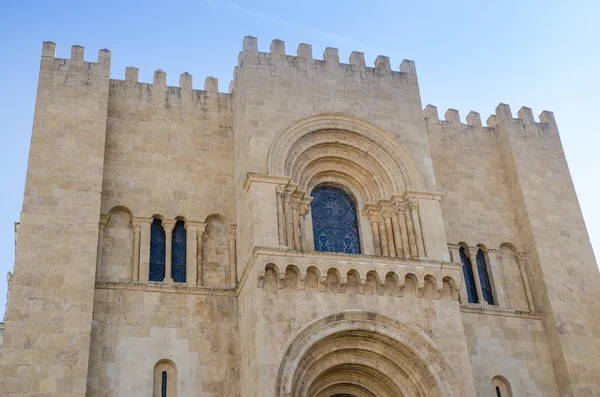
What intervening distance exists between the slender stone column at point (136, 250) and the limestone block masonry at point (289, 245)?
4 cm

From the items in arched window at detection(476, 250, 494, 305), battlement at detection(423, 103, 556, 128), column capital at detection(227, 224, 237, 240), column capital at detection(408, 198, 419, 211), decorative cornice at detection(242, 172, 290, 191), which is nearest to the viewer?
decorative cornice at detection(242, 172, 290, 191)

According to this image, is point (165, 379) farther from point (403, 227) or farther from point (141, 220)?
point (403, 227)

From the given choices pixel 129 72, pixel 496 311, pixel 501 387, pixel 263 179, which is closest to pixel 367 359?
pixel 501 387

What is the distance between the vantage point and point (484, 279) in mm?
20281

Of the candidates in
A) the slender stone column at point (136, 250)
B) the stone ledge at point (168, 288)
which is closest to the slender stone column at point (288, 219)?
the stone ledge at point (168, 288)

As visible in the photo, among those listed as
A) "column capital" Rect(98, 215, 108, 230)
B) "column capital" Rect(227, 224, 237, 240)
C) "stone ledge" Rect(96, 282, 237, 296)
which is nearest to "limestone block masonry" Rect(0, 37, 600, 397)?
"stone ledge" Rect(96, 282, 237, 296)

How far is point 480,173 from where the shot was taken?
21.6 meters

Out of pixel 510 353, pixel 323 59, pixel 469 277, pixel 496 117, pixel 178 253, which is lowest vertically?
pixel 510 353

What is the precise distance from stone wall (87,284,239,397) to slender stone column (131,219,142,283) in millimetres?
364

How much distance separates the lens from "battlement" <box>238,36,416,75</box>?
1967cm

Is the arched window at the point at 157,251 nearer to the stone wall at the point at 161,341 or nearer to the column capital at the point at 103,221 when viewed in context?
the stone wall at the point at 161,341

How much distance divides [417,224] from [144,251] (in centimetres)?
645

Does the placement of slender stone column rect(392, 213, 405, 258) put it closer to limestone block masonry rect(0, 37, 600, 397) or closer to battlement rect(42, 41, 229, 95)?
limestone block masonry rect(0, 37, 600, 397)

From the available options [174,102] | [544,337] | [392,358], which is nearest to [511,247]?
[544,337]
